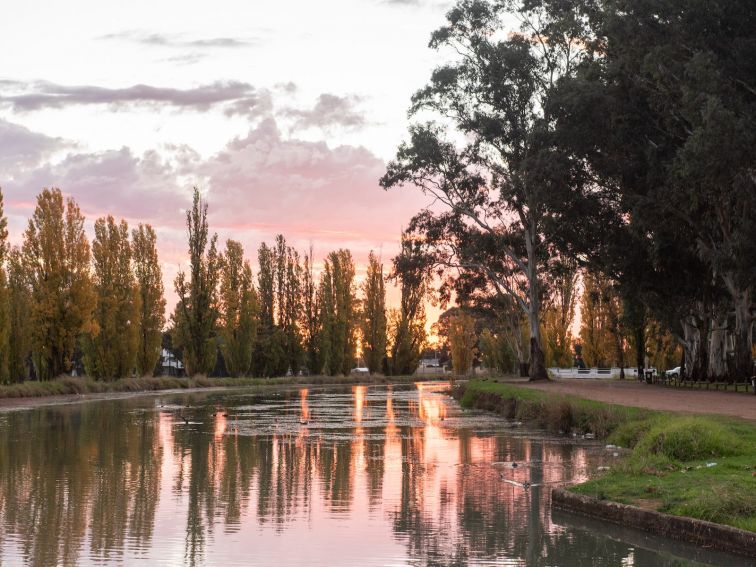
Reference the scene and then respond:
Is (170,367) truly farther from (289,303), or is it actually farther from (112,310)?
(112,310)

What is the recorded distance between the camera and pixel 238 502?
49.9ft

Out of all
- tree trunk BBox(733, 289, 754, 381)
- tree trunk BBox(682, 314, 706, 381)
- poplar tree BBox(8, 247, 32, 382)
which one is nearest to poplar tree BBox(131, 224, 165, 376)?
poplar tree BBox(8, 247, 32, 382)

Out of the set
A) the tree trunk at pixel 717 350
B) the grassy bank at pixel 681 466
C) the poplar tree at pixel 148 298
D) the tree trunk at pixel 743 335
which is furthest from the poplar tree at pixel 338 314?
the grassy bank at pixel 681 466

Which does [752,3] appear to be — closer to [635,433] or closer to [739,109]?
[739,109]

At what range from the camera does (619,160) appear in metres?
40.2

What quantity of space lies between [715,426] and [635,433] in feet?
14.9

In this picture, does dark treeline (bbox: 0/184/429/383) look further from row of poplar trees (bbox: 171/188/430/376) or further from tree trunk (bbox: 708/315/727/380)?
tree trunk (bbox: 708/315/727/380)

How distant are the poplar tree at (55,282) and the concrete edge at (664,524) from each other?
47889 mm

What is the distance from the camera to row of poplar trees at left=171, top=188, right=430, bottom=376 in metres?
78.9

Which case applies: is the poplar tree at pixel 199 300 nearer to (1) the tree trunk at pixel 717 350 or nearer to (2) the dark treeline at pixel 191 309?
(2) the dark treeline at pixel 191 309

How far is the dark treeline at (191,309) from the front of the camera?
5853 cm

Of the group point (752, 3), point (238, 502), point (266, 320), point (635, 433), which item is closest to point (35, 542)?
point (238, 502)

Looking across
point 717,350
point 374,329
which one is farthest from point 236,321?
point 717,350

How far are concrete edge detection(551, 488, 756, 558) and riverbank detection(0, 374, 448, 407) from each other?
116 feet
